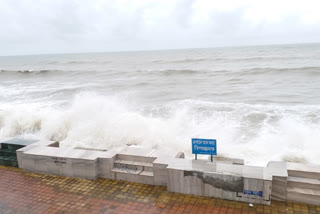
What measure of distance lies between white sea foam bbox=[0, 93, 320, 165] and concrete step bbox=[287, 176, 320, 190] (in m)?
3.32

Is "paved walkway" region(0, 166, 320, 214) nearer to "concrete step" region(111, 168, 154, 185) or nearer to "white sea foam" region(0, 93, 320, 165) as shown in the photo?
"concrete step" region(111, 168, 154, 185)

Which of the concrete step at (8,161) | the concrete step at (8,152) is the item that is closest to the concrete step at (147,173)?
the concrete step at (8,161)

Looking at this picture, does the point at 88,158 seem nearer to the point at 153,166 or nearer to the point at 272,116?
the point at 153,166

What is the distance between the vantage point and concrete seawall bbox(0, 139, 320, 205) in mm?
5086

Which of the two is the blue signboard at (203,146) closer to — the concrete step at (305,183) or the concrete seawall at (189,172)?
the concrete seawall at (189,172)

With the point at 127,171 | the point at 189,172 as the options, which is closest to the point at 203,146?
the point at 189,172

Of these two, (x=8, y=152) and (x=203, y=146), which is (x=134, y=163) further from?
(x=8, y=152)

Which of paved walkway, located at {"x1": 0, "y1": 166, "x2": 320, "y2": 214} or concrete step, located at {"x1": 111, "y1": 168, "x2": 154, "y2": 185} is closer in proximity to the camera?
paved walkway, located at {"x1": 0, "y1": 166, "x2": 320, "y2": 214}

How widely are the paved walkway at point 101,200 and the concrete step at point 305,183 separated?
0.39 metres

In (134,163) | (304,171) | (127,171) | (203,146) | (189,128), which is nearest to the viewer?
(304,171)

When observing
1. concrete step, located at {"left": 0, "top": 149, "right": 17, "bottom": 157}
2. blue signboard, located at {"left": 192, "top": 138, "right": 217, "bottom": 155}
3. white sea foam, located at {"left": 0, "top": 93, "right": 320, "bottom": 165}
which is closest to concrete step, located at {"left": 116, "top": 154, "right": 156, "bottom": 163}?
blue signboard, located at {"left": 192, "top": 138, "right": 217, "bottom": 155}

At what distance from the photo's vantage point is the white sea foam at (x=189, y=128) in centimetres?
979

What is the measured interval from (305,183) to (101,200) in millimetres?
4192

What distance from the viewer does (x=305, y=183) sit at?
17.0 ft
